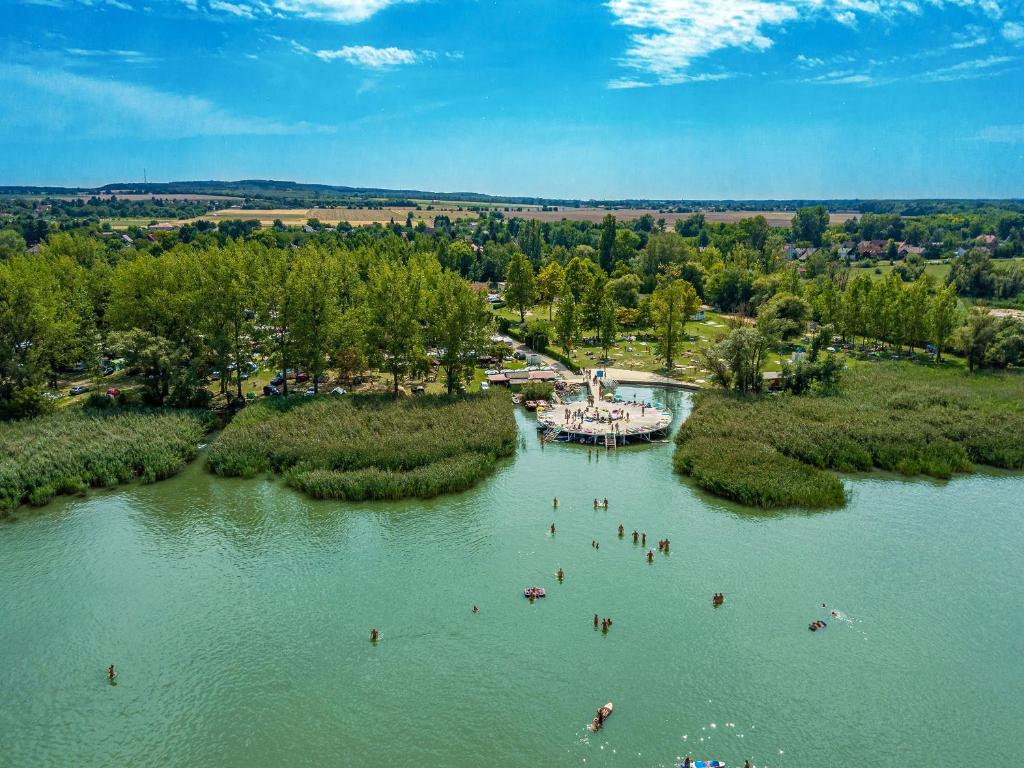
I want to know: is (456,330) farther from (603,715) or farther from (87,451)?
(603,715)

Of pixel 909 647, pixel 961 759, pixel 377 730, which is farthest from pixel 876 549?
pixel 377 730

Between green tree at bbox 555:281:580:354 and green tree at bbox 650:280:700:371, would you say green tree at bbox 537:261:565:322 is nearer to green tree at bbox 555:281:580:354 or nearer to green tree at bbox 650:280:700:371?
green tree at bbox 555:281:580:354

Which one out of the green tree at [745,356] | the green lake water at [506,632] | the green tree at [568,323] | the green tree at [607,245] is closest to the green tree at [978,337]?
the green tree at [745,356]

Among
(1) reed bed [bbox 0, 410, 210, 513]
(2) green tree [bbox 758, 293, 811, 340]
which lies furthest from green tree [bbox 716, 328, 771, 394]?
(1) reed bed [bbox 0, 410, 210, 513]

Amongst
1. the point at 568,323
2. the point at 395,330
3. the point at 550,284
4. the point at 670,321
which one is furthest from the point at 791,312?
the point at 395,330

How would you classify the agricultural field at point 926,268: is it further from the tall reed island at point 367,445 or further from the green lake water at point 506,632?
the tall reed island at point 367,445

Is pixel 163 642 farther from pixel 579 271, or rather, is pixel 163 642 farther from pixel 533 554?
pixel 579 271
